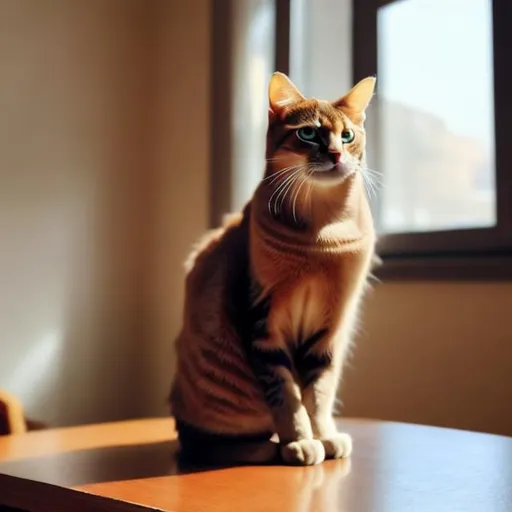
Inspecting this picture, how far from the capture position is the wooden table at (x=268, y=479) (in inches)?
29.5

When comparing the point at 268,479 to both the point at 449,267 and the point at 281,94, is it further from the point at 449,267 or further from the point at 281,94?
the point at 449,267

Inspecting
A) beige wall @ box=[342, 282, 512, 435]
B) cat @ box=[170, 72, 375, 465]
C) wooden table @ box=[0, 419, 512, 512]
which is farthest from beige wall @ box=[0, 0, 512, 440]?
cat @ box=[170, 72, 375, 465]

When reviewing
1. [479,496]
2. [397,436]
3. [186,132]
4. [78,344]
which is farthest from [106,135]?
[479,496]

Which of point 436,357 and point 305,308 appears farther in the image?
point 436,357

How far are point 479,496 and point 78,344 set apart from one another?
3.97 ft

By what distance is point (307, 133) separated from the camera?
897mm

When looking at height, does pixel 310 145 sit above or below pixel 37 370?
above

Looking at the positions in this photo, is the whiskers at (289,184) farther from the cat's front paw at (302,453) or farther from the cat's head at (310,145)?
the cat's front paw at (302,453)

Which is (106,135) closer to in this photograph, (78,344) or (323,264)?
(78,344)

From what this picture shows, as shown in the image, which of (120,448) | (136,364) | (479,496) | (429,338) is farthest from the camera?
(136,364)

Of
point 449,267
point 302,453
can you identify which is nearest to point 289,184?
point 302,453

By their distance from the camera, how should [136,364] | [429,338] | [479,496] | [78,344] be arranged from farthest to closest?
Result: [136,364] < [78,344] < [429,338] < [479,496]

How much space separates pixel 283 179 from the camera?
922mm

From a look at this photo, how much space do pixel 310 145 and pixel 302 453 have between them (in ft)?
1.22
